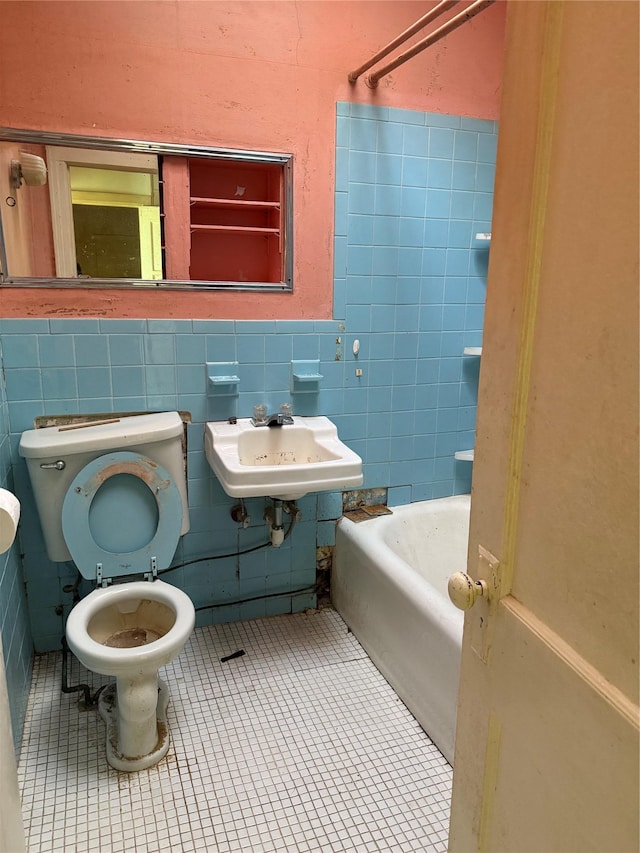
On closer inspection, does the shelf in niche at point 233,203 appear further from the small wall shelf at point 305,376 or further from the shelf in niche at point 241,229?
the small wall shelf at point 305,376

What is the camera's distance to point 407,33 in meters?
1.76

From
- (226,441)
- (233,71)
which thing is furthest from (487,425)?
(233,71)

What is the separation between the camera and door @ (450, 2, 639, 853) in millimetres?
524

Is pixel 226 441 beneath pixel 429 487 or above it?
above

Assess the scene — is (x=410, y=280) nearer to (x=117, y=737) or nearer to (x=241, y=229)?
(x=241, y=229)

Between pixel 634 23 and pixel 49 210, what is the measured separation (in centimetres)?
176

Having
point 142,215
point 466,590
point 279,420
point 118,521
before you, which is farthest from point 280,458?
point 466,590

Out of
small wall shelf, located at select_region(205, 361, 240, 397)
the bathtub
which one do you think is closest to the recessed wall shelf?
small wall shelf, located at select_region(205, 361, 240, 397)

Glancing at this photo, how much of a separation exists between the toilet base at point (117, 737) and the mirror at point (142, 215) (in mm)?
1339

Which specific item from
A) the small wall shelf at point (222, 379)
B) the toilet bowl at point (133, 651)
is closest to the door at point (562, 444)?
the toilet bowl at point (133, 651)

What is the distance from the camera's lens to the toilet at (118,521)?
5.81 feet

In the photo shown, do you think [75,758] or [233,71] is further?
[233,71]

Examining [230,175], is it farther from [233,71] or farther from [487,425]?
[487,425]

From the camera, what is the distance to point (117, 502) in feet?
6.15
